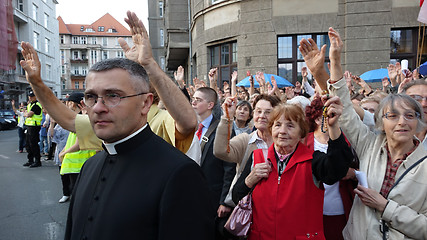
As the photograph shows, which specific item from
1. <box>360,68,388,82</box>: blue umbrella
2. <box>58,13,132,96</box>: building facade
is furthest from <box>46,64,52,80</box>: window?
<box>360,68,388,82</box>: blue umbrella

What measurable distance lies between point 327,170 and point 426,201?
0.69 metres

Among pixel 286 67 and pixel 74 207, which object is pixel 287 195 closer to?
pixel 74 207

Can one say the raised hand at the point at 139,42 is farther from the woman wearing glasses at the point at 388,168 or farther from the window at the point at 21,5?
the window at the point at 21,5

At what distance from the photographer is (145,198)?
1415 mm

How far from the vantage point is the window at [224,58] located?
45.7 ft

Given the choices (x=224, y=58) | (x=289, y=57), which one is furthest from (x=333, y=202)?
(x=224, y=58)

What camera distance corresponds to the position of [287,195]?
7.65 ft

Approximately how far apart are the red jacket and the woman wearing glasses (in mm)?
335

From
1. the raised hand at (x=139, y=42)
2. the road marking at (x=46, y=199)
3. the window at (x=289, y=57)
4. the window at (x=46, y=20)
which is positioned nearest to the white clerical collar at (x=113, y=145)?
the raised hand at (x=139, y=42)

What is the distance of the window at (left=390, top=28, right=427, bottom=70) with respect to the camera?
38.4 ft

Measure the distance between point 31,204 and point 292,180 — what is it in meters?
5.60

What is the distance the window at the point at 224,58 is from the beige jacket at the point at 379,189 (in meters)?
11.6

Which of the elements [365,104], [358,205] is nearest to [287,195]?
[358,205]

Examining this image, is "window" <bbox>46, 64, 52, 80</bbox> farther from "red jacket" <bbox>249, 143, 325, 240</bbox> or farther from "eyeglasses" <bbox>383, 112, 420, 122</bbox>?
"eyeglasses" <bbox>383, 112, 420, 122</bbox>
